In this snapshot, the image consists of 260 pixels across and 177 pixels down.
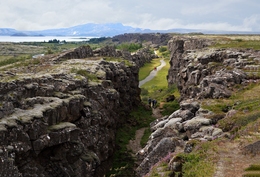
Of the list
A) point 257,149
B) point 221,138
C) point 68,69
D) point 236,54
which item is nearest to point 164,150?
point 221,138

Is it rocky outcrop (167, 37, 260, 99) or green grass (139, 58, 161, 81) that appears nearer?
rocky outcrop (167, 37, 260, 99)

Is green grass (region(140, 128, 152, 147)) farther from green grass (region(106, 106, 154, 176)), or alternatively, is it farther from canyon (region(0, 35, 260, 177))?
canyon (region(0, 35, 260, 177))

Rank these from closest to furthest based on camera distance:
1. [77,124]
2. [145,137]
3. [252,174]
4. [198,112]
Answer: [252,174] → [198,112] → [77,124] → [145,137]

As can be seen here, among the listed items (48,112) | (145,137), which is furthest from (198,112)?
(145,137)

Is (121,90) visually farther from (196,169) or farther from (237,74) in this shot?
(196,169)

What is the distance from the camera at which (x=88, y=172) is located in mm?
Answer: 30094

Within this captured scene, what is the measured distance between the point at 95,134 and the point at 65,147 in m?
8.91

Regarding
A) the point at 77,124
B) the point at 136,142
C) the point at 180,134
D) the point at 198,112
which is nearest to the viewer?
the point at 180,134

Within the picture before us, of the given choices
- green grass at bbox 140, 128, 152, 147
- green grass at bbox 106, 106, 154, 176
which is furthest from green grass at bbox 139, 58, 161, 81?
green grass at bbox 140, 128, 152, 147

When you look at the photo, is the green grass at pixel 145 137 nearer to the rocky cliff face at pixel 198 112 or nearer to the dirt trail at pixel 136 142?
the dirt trail at pixel 136 142

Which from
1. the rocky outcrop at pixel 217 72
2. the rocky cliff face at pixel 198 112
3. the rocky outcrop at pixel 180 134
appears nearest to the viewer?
the rocky outcrop at pixel 180 134

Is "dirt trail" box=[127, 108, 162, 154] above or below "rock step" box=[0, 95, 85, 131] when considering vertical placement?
below

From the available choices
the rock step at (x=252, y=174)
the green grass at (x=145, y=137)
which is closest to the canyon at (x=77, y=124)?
the rock step at (x=252, y=174)

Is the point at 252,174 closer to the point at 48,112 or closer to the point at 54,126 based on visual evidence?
the point at 54,126
